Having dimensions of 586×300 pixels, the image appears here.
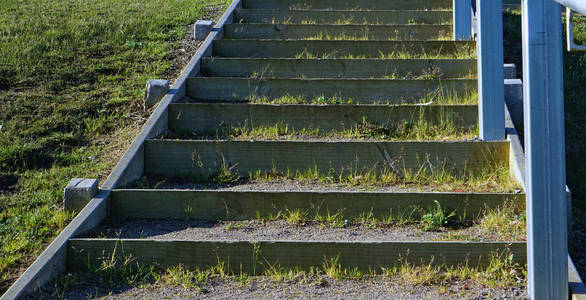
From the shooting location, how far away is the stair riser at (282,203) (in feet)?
15.6

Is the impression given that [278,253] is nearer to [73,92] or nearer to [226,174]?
[226,174]

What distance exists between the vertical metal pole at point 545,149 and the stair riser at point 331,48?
3.72 meters

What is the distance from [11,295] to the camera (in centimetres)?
389

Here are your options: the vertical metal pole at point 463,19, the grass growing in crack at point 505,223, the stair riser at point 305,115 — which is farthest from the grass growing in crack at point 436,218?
the vertical metal pole at point 463,19

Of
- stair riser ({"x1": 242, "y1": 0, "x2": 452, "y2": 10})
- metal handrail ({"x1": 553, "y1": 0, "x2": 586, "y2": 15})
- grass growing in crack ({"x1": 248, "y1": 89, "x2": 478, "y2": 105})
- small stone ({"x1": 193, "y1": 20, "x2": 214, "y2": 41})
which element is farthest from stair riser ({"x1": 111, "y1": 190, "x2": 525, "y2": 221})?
stair riser ({"x1": 242, "y1": 0, "x2": 452, "y2": 10})

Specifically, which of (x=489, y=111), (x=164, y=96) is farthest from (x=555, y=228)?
Result: (x=164, y=96)

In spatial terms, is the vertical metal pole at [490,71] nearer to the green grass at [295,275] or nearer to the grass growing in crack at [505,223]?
the grass growing in crack at [505,223]

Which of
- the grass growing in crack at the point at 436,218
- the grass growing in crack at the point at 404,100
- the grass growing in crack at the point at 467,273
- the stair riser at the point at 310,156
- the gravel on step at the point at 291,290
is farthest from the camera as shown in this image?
the grass growing in crack at the point at 404,100

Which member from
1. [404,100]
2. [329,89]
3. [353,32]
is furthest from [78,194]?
[353,32]

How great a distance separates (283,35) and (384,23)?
129 cm

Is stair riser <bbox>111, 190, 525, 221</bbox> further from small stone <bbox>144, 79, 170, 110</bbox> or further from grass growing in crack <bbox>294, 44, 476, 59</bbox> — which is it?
grass growing in crack <bbox>294, 44, 476, 59</bbox>

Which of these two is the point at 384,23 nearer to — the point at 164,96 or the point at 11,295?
the point at 164,96

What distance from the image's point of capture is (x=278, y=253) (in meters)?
4.33

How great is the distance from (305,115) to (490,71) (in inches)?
61.2
